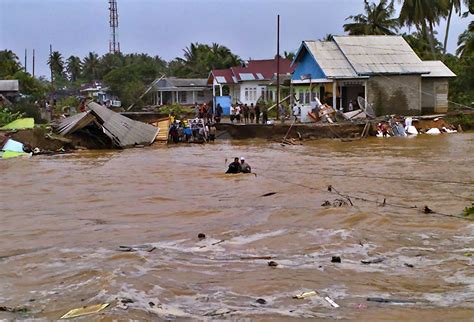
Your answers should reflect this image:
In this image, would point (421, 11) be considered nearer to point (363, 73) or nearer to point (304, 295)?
point (363, 73)

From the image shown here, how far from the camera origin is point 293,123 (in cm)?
3441

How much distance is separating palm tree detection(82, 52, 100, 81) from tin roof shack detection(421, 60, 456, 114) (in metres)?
60.2

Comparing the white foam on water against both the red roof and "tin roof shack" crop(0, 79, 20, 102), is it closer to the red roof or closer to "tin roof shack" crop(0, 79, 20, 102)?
"tin roof shack" crop(0, 79, 20, 102)

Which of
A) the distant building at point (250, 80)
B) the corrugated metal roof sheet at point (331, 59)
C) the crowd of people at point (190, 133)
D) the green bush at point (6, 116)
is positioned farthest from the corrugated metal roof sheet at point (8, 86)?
the corrugated metal roof sheet at point (331, 59)

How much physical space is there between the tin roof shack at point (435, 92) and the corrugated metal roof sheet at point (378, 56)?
1.32 meters

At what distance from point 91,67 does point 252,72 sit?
1848 inches

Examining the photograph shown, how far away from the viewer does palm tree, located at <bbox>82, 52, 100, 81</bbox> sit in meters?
91.9

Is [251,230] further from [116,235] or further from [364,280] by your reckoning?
[364,280]

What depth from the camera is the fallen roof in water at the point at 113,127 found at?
3003 cm

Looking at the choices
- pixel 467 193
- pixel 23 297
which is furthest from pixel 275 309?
pixel 467 193

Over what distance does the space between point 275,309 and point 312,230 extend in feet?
15.5

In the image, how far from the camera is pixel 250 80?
51312 mm

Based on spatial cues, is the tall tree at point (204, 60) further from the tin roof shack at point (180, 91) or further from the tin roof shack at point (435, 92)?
the tin roof shack at point (435, 92)

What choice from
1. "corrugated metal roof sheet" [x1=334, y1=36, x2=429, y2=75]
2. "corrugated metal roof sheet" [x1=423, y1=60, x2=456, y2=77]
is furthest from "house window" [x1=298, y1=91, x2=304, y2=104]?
"corrugated metal roof sheet" [x1=423, y1=60, x2=456, y2=77]
